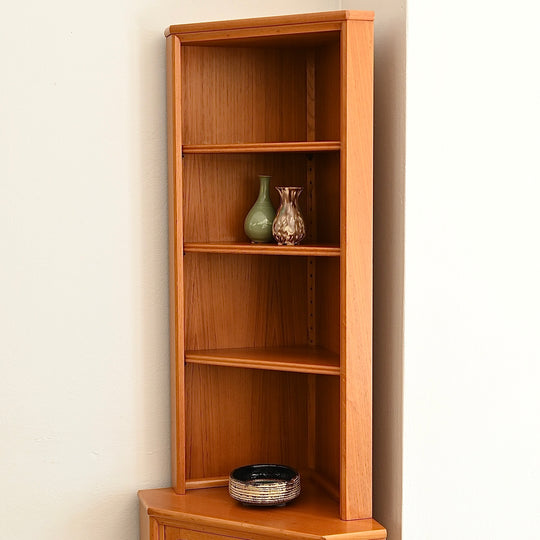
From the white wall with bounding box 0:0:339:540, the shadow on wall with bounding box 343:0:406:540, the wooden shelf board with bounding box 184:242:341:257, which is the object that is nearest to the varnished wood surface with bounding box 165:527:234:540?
the white wall with bounding box 0:0:339:540

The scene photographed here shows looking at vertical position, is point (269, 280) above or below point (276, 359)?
above

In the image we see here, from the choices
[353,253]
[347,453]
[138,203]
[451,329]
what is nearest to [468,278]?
[451,329]

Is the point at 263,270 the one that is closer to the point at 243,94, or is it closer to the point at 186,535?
the point at 243,94

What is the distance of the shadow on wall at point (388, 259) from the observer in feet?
6.53

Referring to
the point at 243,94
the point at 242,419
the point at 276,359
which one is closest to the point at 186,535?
the point at 242,419

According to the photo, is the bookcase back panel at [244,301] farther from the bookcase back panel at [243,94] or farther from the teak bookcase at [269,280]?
the bookcase back panel at [243,94]

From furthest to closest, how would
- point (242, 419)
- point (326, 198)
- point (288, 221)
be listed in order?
point (242, 419) → point (326, 198) → point (288, 221)

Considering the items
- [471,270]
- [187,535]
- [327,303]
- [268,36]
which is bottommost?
[187,535]

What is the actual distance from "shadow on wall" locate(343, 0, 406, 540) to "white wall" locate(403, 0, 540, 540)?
34mm

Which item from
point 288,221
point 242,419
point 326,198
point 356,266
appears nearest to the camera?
point 356,266

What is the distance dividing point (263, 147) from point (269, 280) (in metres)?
0.45

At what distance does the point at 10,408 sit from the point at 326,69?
129 centimetres

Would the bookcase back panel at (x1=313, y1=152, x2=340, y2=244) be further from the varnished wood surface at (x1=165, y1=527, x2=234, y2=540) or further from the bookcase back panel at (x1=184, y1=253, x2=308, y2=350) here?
the varnished wood surface at (x1=165, y1=527, x2=234, y2=540)

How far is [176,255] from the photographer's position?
212 centimetres
